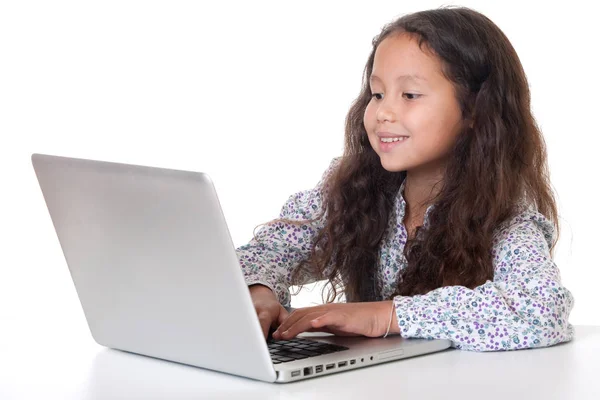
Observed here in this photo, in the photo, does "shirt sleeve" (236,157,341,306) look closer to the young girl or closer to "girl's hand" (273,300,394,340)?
the young girl

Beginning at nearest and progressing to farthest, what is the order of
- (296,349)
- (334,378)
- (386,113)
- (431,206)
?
(334,378)
(296,349)
(386,113)
(431,206)

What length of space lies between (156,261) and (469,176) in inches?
29.3

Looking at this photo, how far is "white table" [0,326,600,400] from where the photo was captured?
1.18 metres

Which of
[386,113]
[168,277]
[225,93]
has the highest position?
[225,93]

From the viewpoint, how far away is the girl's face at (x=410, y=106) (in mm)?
1747

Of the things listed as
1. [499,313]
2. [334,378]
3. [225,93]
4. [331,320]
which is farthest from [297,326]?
[225,93]

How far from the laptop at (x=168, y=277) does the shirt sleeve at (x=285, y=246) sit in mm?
385

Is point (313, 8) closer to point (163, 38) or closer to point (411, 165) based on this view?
point (163, 38)

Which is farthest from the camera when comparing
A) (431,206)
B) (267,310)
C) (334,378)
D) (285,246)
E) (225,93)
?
(225,93)

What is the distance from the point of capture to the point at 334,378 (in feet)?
4.09

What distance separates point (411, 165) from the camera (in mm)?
1791

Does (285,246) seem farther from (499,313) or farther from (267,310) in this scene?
(499,313)

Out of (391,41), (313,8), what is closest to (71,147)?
(313,8)

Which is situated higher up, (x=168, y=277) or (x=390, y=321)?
(x=168, y=277)
